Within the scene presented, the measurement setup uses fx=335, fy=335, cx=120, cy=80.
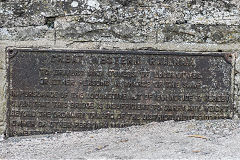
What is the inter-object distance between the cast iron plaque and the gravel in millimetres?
144

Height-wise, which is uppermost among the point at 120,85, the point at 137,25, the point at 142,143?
the point at 137,25

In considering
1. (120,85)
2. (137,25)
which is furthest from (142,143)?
(137,25)

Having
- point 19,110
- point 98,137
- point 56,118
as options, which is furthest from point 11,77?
point 98,137

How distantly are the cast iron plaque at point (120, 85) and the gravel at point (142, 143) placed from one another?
0.14 metres

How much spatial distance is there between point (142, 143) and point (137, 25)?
111cm

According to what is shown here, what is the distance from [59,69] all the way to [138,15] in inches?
34.3

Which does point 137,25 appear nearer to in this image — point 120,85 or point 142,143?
point 120,85

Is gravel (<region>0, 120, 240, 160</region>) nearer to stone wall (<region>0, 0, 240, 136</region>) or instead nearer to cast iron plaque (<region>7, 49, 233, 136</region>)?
cast iron plaque (<region>7, 49, 233, 136</region>)

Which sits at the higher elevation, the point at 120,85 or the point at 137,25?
the point at 137,25

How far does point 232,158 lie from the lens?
6.83ft

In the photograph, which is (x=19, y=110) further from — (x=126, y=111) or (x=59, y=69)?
(x=126, y=111)

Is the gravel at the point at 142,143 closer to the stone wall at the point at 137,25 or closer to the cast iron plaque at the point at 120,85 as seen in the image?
the cast iron plaque at the point at 120,85

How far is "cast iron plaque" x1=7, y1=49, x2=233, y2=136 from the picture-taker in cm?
302

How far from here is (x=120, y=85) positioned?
303 cm
